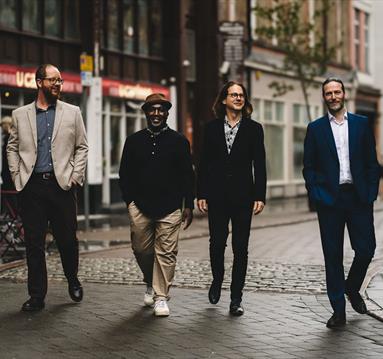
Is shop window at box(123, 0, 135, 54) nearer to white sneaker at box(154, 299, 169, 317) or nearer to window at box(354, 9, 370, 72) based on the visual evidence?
white sneaker at box(154, 299, 169, 317)

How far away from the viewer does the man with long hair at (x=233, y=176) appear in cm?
1020

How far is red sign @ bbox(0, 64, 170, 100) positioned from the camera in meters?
23.2

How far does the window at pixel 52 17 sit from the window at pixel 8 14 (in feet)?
4.74

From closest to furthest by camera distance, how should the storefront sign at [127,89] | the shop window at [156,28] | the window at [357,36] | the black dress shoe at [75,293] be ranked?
1. the black dress shoe at [75,293]
2. the storefront sign at [127,89]
3. the shop window at [156,28]
4. the window at [357,36]

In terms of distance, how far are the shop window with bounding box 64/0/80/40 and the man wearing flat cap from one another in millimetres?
16757

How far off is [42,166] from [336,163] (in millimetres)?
2586

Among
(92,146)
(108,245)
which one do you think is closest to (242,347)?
(108,245)

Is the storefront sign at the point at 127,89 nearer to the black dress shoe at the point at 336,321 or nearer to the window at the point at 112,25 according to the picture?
the window at the point at 112,25

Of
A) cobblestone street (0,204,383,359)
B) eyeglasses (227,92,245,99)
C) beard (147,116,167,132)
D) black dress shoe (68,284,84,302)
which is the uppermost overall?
eyeglasses (227,92,245,99)

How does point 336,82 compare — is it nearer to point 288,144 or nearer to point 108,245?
point 108,245

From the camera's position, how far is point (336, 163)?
9469 millimetres

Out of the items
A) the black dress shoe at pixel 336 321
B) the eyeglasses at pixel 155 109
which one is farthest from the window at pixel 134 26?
the black dress shoe at pixel 336 321

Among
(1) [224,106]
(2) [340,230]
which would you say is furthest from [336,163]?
(1) [224,106]

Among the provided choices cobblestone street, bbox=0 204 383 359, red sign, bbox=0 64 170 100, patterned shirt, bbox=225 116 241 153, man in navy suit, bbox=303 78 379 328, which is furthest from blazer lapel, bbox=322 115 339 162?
red sign, bbox=0 64 170 100
